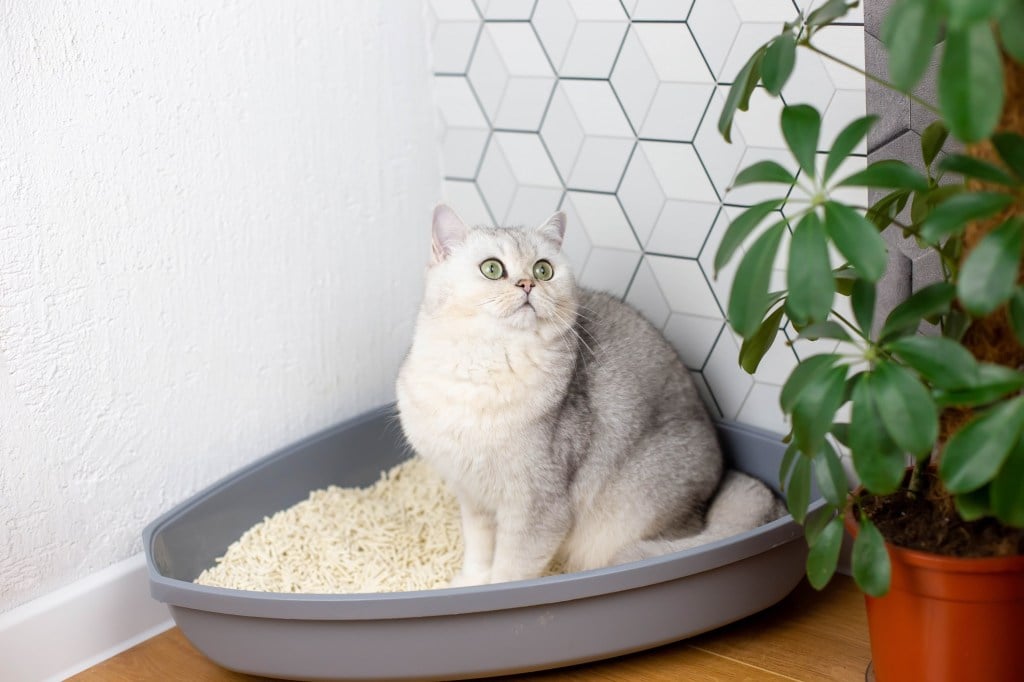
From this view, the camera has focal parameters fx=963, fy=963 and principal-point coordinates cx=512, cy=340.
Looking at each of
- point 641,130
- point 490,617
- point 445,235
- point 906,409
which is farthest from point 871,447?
point 641,130

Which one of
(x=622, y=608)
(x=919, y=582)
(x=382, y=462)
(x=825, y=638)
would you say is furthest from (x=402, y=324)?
(x=919, y=582)

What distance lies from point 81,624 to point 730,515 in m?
1.15

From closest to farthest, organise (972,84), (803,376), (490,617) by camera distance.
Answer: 1. (972,84)
2. (803,376)
3. (490,617)

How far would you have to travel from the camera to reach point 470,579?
1.72 m

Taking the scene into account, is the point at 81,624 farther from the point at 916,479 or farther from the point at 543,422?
the point at 916,479

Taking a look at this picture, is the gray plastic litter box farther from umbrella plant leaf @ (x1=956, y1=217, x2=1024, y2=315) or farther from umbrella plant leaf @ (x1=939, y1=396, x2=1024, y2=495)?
umbrella plant leaf @ (x1=956, y1=217, x2=1024, y2=315)

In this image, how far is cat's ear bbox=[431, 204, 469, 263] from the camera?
164 cm

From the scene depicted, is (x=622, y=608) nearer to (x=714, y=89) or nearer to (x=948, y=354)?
(x=948, y=354)

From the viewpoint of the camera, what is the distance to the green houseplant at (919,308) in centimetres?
87

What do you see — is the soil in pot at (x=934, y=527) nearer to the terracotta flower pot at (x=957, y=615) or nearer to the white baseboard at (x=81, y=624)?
the terracotta flower pot at (x=957, y=615)

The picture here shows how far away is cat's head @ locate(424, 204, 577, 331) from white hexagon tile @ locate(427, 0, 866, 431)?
1.13ft

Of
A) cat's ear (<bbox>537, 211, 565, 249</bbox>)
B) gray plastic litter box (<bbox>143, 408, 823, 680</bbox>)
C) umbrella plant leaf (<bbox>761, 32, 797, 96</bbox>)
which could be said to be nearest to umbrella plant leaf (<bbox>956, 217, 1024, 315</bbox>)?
umbrella plant leaf (<bbox>761, 32, 797, 96</bbox>)

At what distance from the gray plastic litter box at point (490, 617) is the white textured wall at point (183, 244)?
0.80 ft

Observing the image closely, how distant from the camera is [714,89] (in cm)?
178
